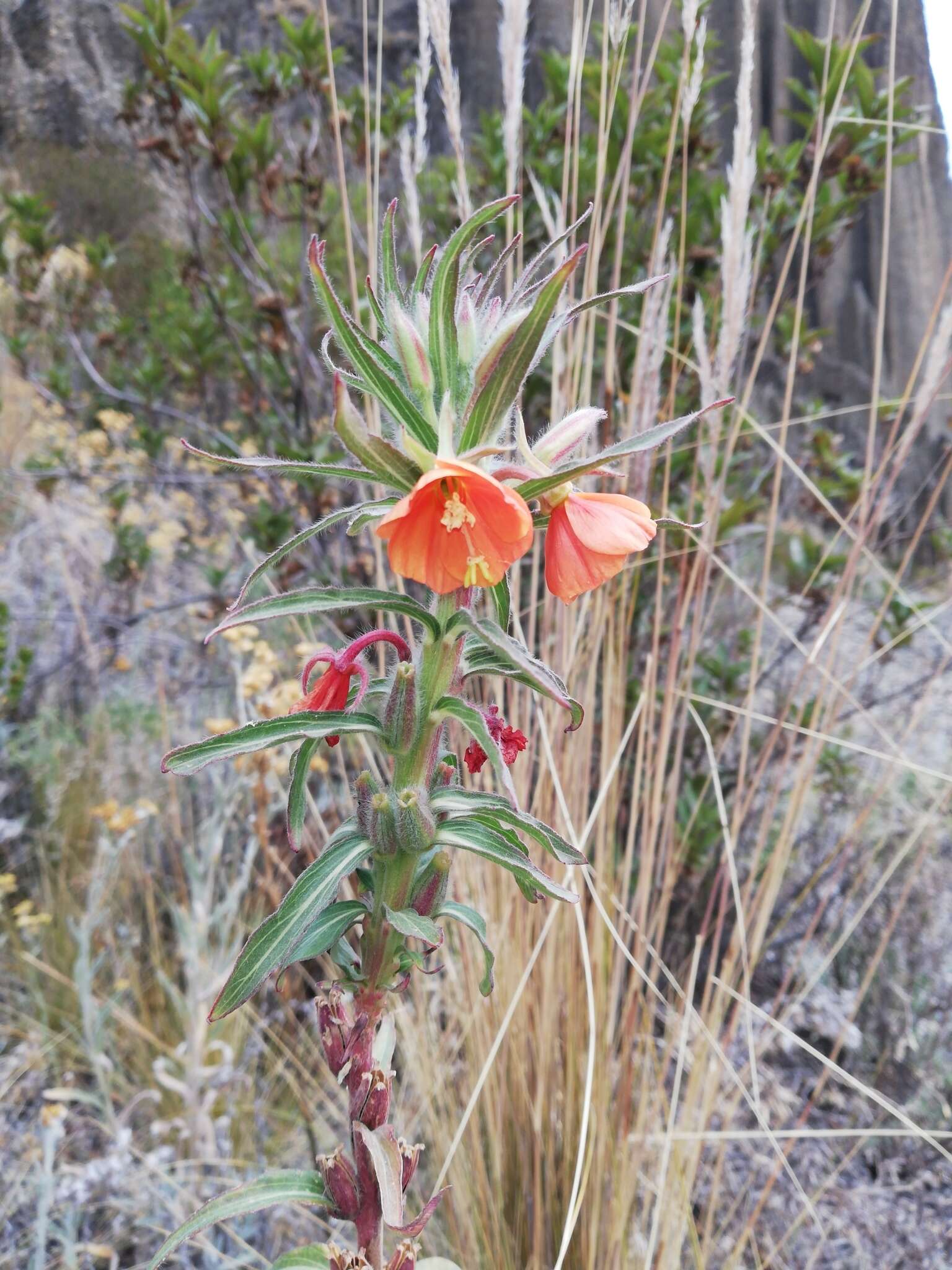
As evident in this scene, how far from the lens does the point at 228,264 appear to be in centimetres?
303

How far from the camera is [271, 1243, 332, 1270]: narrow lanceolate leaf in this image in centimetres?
68

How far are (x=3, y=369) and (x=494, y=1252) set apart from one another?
564 cm

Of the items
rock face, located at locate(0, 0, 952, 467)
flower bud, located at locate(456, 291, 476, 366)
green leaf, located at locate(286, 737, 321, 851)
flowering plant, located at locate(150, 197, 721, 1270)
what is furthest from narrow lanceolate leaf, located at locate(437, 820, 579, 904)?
rock face, located at locate(0, 0, 952, 467)

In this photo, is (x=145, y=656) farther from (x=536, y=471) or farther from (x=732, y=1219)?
(x=536, y=471)

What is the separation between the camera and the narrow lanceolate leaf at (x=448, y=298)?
1.72 ft

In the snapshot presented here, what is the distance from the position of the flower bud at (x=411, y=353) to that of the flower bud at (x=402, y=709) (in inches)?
7.7

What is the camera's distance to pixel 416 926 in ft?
1.86

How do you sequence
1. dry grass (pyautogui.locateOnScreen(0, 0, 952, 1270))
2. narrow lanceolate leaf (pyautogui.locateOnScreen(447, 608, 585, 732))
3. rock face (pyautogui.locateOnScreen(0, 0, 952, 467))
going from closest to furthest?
narrow lanceolate leaf (pyautogui.locateOnScreen(447, 608, 585, 732)) < dry grass (pyautogui.locateOnScreen(0, 0, 952, 1270)) < rock face (pyautogui.locateOnScreen(0, 0, 952, 467))

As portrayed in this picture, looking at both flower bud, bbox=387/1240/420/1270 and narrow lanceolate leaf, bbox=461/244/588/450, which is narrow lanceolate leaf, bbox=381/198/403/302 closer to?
narrow lanceolate leaf, bbox=461/244/588/450

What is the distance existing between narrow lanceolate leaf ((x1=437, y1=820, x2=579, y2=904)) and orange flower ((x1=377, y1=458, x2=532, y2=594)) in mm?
193

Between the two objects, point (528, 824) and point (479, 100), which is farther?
point (479, 100)

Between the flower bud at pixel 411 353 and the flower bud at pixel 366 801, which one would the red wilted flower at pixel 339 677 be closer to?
the flower bud at pixel 366 801

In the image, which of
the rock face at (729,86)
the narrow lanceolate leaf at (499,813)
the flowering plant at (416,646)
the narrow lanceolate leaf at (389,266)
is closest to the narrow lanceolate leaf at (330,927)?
the flowering plant at (416,646)

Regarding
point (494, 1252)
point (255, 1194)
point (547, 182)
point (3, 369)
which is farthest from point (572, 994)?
point (3, 369)
